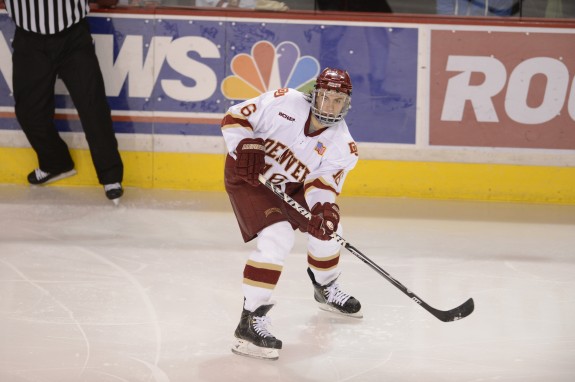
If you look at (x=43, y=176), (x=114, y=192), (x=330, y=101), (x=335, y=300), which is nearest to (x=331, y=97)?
(x=330, y=101)

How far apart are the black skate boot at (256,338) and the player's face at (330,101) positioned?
657 millimetres

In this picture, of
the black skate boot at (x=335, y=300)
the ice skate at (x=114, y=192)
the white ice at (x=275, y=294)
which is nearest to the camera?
the white ice at (x=275, y=294)

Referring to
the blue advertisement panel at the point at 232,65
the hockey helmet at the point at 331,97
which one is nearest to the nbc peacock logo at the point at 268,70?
the blue advertisement panel at the point at 232,65

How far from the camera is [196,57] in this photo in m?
5.32

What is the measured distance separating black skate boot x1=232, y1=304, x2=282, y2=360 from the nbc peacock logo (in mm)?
2348

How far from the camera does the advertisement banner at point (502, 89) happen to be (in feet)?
17.3

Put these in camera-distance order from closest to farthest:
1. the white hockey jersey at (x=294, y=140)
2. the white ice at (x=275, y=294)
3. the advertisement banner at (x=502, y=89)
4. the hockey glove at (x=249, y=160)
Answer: the white ice at (x=275, y=294)
the hockey glove at (x=249, y=160)
the white hockey jersey at (x=294, y=140)
the advertisement banner at (x=502, y=89)

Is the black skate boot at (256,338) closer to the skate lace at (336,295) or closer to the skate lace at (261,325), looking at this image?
the skate lace at (261,325)

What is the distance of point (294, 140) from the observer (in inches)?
130

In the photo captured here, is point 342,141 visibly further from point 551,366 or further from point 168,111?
point 168,111

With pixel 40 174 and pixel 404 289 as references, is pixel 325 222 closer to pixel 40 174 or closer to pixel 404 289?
pixel 404 289

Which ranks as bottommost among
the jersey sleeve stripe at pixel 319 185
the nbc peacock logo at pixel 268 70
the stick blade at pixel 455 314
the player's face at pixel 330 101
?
the stick blade at pixel 455 314

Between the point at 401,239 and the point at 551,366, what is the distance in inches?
64.9

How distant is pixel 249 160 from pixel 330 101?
1.07 feet
